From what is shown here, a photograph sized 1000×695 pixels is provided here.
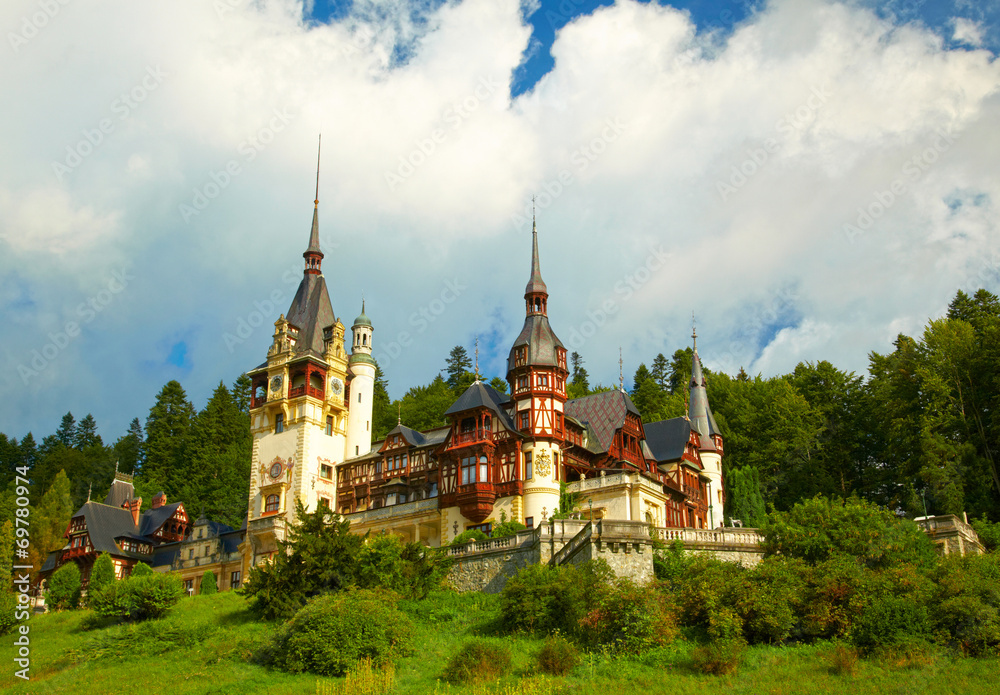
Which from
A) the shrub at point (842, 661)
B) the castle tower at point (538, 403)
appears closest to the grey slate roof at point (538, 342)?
the castle tower at point (538, 403)

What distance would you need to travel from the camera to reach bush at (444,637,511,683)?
90.4 feet

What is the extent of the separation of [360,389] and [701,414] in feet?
67.6

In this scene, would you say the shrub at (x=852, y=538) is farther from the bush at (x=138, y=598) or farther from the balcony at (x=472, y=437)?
the bush at (x=138, y=598)

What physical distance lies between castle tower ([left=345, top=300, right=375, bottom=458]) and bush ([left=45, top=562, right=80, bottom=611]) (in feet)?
52.5

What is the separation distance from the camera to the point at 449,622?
33969 mm

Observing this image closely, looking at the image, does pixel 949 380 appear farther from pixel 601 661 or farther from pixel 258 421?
pixel 258 421


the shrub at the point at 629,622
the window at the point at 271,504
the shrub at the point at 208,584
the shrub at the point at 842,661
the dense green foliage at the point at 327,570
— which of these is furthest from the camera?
the window at the point at 271,504

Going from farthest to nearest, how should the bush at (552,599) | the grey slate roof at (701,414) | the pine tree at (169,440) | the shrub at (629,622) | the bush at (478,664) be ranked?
the pine tree at (169,440) → the grey slate roof at (701,414) → the bush at (552,599) → the shrub at (629,622) → the bush at (478,664)

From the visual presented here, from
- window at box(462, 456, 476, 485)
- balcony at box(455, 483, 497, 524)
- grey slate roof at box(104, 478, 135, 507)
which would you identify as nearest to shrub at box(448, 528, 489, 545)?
balcony at box(455, 483, 497, 524)

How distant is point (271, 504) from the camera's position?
183 feet

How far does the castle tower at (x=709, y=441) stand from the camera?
57625 mm

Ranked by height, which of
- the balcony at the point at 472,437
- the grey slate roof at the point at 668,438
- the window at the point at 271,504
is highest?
the grey slate roof at the point at 668,438

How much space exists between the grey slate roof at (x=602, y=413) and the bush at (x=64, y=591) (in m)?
27.7

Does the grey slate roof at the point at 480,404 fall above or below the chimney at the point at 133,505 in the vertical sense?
above
